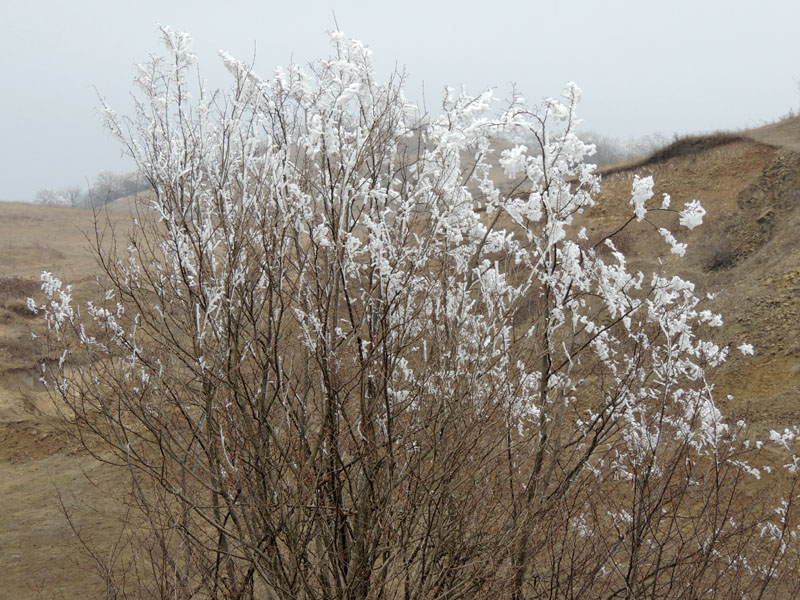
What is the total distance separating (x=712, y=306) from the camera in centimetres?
1788

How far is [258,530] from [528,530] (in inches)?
106

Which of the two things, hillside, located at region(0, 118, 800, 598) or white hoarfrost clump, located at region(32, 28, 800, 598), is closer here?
white hoarfrost clump, located at region(32, 28, 800, 598)

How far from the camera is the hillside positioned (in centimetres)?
1364

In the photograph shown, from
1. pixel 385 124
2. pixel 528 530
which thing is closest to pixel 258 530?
pixel 528 530

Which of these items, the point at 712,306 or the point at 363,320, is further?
the point at 712,306

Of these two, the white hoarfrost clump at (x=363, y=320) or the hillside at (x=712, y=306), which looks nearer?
the white hoarfrost clump at (x=363, y=320)

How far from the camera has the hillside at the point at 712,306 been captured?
13.6 m

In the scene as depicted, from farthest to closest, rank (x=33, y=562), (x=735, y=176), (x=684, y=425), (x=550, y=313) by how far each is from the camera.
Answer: (x=735, y=176) < (x=33, y=562) < (x=684, y=425) < (x=550, y=313)

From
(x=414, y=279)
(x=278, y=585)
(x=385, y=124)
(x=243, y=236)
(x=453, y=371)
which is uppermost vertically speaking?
(x=385, y=124)

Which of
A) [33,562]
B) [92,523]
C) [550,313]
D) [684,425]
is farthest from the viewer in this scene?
[92,523]

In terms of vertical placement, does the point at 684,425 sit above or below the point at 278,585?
above

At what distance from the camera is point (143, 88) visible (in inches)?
252

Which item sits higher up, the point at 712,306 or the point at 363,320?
the point at 363,320

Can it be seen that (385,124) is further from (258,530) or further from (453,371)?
(258,530)
